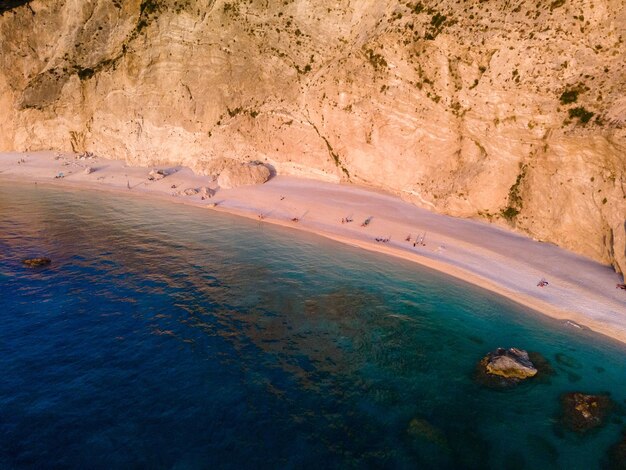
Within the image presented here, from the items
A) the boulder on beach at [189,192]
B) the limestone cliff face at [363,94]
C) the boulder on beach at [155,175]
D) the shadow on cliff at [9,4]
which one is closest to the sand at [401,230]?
the boulder on beach at [189,192]

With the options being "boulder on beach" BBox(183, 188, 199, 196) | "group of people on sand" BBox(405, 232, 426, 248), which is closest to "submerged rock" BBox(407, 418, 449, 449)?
"group of people on sand" BBox(405, 232, 426, 248)

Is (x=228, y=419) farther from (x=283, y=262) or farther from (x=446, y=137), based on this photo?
(x=446, y=137)

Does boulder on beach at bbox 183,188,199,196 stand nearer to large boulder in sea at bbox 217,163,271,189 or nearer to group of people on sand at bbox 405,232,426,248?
large boulder in sea at bbox 217,163,271,189

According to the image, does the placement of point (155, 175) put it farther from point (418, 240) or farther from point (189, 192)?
point (418, 240)

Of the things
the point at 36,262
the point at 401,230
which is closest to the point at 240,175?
the point at 401,230

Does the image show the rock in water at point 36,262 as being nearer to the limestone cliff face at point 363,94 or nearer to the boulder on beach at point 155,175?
the boulder on beach at point 155,175

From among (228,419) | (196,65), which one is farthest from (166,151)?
(228,419)
